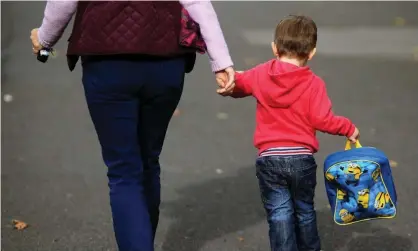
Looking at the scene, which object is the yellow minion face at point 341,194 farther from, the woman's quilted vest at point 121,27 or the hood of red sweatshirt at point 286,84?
the woman's quilted vest at point 121,27

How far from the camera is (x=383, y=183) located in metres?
3.84

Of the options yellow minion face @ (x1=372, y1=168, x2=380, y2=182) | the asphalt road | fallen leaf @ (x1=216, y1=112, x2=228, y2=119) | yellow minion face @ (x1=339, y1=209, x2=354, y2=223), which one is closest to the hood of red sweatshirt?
yellow minion face @ (x1=372, y1=168, x2=380, y2=182)

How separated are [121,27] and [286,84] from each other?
0.83 m

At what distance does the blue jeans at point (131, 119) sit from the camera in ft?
11.1

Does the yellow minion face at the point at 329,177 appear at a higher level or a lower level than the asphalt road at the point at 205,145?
higher

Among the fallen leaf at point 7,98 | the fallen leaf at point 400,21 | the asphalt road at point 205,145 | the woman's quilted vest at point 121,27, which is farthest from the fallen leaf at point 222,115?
the fallen leaf at point 400,21

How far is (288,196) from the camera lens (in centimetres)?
385

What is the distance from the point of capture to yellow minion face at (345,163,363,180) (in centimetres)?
377

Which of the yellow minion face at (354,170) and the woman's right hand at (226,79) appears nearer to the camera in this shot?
the woman's right hand at (226,79)

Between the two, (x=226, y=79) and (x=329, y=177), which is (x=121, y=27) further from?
(x=329, y=177)

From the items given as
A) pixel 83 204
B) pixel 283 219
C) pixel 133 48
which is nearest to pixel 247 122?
pixel 83 204

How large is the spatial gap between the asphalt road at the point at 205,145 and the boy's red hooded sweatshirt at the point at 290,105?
1010 mm

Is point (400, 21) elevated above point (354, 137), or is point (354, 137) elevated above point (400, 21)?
point (354, 137)

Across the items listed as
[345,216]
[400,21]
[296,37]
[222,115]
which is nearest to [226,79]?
[296,37]
